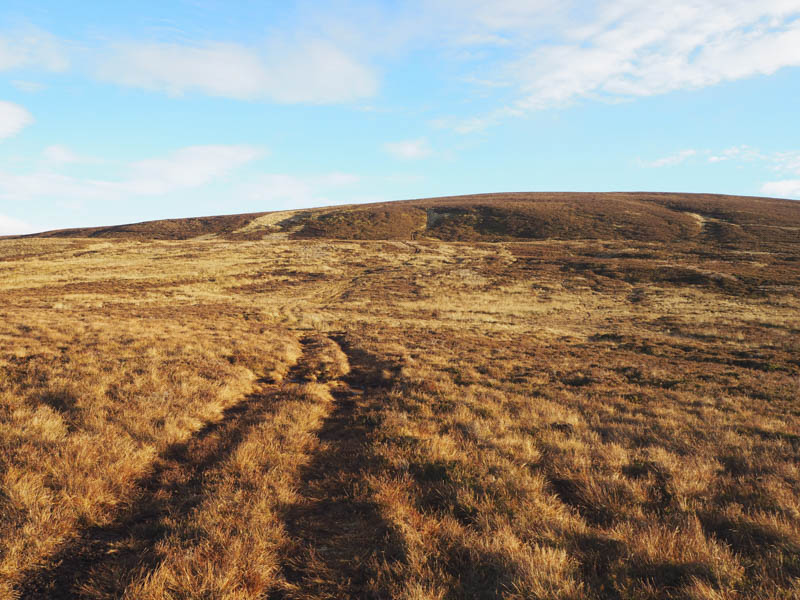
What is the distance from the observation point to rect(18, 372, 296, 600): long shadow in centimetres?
364

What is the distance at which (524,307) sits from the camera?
35.2 metres

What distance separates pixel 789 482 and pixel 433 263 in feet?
171

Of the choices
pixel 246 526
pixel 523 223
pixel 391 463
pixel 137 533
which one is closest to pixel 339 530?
pixel 246 526

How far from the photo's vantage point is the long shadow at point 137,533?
12.0 ft

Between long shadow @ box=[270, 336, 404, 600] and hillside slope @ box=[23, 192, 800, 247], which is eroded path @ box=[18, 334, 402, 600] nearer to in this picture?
long shadow @ box=[270, 336, 404, 600]

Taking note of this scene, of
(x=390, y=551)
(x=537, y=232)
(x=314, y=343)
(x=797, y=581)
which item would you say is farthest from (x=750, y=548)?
(x=537, y=232)

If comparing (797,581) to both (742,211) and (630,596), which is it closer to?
(630,596)

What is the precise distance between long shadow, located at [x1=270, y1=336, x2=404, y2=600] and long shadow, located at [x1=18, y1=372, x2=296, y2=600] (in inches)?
55.7

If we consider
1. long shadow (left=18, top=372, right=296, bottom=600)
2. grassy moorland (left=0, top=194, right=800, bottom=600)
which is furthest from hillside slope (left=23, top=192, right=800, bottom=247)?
long shadow (left=18, top=372, right=296, bottom=600)

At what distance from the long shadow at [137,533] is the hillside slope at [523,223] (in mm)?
78842

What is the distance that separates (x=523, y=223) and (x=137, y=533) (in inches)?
3650

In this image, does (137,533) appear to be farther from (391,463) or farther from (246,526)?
(391,463)

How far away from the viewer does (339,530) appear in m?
4.69

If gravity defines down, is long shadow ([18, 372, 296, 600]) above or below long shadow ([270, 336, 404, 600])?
above
